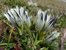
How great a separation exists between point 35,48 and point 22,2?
196 inches

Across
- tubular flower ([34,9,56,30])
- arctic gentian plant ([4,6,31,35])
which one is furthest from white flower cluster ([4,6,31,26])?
tubular flower ([34,9,56,30])

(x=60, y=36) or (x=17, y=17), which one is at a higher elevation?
(x=17, y=17)

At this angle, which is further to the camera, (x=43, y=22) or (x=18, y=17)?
Result: (x=18, y=17)

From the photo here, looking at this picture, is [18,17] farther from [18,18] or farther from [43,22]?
[43,22]

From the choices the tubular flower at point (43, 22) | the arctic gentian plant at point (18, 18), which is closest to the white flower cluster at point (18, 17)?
the arctic gentian plant at point (18, 18)

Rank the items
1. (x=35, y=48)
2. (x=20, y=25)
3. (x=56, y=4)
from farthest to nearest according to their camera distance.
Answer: (x=56, y=4) → (x=20, y=25) → (x=35, y=48)

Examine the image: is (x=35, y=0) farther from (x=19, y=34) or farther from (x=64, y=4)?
(x=19, y=34)

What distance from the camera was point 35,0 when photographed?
12188mm

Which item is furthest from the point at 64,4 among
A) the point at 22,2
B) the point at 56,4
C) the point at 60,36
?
the point at 60,36

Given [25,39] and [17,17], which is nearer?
[25,39]

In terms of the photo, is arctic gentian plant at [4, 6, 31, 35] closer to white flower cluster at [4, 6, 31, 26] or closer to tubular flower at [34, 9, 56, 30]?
white flower cluster at [4, 6, 31, 26]

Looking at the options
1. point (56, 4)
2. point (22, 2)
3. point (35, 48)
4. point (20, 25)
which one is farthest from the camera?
point (56, 4)

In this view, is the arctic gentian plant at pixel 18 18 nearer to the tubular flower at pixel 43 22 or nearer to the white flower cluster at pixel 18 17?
the white flower cluster at pixel 18 17

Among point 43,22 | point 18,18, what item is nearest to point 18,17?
point 18,18
